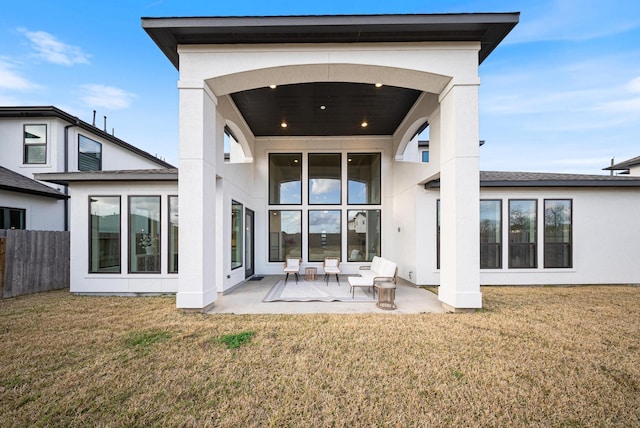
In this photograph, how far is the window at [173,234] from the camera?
22.6ft

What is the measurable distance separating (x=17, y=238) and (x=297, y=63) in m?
8.05

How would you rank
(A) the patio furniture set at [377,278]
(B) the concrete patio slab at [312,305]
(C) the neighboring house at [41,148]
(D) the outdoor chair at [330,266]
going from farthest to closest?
(C) the neighboring house at [41,148]
(D) the outdoor chair at [330,266]
(A) the patio furniture set at [377,278]
(B) the concrete patio slab at [312,305]

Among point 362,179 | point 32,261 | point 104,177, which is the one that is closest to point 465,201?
point 362,179

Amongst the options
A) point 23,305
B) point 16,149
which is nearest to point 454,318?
point 23,305

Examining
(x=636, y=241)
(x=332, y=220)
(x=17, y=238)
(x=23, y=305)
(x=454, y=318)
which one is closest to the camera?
(x=454, y=318)

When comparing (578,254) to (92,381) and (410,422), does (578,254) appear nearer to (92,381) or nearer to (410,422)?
(410,422)

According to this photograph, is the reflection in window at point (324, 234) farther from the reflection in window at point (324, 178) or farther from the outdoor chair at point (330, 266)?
the outdoor chair at point (330, 266)

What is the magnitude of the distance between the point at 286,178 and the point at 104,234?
5820 mm

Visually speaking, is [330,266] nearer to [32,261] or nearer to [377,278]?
[377,278]

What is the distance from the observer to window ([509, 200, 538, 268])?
319 inches

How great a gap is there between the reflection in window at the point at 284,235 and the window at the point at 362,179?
224 cm

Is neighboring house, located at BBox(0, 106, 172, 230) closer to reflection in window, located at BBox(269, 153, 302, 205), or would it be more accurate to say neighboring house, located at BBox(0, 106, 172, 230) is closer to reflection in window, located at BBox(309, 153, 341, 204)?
reflection in window, located at BBox(269, 153, 302, 205)

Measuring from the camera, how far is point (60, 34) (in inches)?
499

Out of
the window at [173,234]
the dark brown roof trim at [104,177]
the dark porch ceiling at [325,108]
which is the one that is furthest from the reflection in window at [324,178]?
the dark brown roof trim at [104,177]
